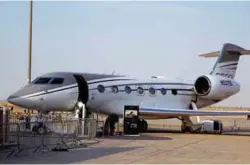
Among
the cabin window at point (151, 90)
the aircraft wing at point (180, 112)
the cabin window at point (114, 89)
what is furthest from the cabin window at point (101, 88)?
the cabin window at point (151, 90)

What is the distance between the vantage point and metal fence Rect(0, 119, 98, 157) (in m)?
14.6

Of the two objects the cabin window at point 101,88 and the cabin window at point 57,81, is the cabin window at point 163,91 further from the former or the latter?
the cabin window at point 57,81

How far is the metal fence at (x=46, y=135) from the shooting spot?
47.9 feet

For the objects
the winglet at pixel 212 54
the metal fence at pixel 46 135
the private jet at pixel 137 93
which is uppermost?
the winglet at pixel 212 54

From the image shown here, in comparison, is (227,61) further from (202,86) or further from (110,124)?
(110,124)

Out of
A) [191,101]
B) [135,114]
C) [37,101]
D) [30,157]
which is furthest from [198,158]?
[191,101]

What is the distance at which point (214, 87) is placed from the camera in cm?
2833

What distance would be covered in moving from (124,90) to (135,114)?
9.48 feet

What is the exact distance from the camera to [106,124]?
24812mm

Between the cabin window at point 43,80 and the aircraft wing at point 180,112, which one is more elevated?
the cabin window at point 43,80

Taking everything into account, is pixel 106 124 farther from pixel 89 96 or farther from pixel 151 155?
pixel 151 155

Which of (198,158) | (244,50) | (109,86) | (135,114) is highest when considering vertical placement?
(244,50)

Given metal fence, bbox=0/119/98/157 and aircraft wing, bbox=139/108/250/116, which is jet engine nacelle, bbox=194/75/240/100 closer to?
aircraft wing, bbox=139/108/250/116

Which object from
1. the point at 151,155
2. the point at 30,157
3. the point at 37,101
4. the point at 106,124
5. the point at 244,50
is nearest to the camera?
the point at 30,157
